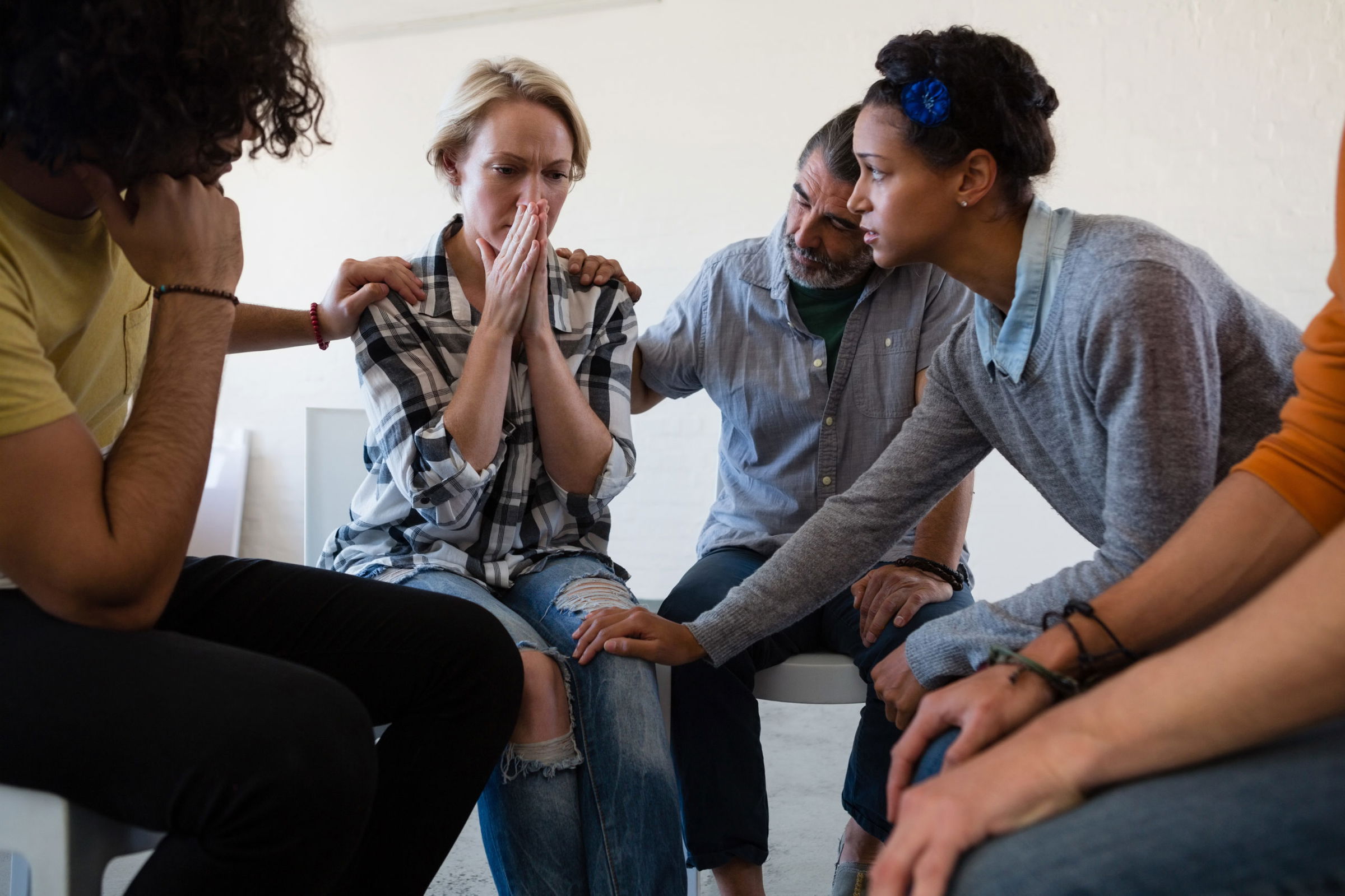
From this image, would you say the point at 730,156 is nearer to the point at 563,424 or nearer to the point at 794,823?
the point at 794,823

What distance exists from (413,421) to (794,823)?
1345mm

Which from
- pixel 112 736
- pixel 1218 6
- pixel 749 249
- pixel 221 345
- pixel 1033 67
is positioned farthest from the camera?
pixel 1218 6

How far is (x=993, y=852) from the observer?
0.64 m

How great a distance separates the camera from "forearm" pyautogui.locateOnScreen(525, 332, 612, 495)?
1557 millimetres

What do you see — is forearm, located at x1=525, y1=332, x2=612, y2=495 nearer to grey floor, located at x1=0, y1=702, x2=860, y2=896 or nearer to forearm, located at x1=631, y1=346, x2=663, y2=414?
forearm, located at x1=631, y1=346, x2=663, y2=414

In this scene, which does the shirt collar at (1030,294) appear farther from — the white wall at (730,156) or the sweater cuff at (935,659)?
the white wall at (730,156)

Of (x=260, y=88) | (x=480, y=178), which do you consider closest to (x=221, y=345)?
(x=260, y=88)

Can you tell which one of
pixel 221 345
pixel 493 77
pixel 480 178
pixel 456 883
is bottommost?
pixel 456 883

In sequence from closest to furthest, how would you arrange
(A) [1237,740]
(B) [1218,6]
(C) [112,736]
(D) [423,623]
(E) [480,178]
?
(A) [1237,740], (C) [112,736], (D) [423,623], (E) [480,178], (B) [1218,6]

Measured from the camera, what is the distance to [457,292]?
1.67m

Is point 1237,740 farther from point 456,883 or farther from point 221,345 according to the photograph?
point 456,883

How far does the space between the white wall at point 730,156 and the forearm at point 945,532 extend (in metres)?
2.14

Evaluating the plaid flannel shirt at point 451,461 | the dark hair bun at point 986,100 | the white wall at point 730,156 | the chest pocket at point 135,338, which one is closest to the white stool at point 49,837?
the chest pocket at point 135,338

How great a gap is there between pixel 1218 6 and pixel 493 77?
9.76 feet
